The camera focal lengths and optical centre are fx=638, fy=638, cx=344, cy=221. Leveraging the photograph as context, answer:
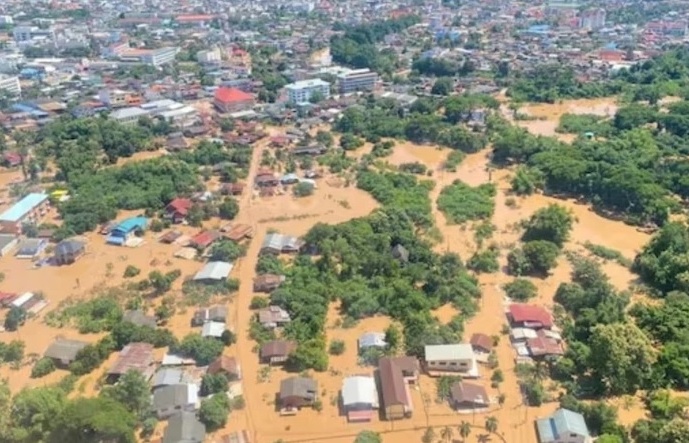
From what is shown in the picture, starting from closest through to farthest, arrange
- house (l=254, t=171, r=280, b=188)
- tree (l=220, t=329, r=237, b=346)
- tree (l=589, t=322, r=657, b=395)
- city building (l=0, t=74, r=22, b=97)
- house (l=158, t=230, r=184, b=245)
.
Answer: tree (l=589, t=322, r=657, b=395) → tree (l=220, t=329, r=237, b=346) → house (l=158, t=230, r=184, b=245) → house (l=254, t=171, r=280, b=188) → city building (l=0, t=74, r=22, b=97)

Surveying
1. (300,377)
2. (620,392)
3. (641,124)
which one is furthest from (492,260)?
(641,124)

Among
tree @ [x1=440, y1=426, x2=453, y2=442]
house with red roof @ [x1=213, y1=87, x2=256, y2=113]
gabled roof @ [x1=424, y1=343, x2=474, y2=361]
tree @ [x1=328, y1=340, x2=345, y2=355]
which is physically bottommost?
tree @ [x1=440, y1=426, x2=453, y2=442]

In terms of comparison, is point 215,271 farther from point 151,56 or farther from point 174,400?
point 151,56

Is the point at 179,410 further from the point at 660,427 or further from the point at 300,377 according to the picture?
the point at 660,427

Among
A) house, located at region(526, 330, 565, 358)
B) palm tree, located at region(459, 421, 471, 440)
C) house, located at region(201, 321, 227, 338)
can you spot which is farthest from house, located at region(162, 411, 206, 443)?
house, located at region(526, 330, 565, 358)

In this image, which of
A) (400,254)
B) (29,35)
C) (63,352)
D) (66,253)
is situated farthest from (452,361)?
(29,35)

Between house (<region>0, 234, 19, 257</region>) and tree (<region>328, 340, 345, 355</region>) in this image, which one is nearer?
tree (<region>328, 340, 345, 355</region>)

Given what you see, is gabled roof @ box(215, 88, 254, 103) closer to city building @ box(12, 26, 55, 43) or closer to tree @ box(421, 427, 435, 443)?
tree @ box(421, 427, 435, 443)

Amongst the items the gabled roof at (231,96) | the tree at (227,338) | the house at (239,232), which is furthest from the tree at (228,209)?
the gabled roof at (231,96)
